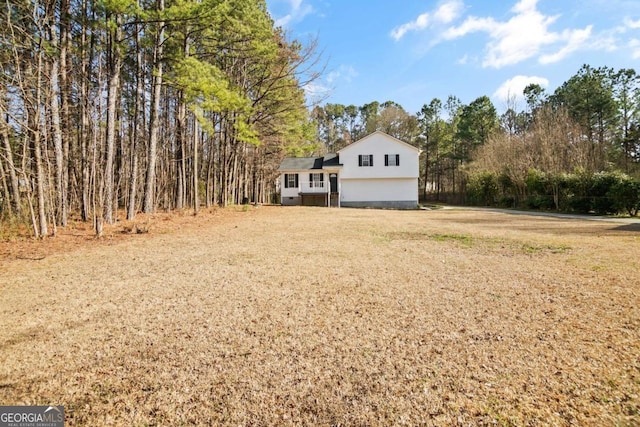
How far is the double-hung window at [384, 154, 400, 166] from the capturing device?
78.8 ft

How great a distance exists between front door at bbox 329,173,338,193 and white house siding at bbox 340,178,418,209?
59 centimetres

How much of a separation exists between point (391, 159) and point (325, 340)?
74.8ft

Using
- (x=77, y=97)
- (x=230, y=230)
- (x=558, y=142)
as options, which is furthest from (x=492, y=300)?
(x=558, y=142)

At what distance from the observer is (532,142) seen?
21938mm

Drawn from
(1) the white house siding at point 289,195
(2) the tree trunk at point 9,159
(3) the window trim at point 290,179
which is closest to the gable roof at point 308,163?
(3) the window trim at point 290,179

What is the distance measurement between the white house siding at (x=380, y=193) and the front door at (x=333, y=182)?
1.92ft

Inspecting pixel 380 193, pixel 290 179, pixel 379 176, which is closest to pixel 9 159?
pixel 290 179

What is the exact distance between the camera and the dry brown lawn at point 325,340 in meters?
1.90

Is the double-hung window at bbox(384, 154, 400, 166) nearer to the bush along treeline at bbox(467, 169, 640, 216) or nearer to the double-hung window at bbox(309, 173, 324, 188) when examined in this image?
the double-hung window at bbox(309, 173, 324, 188)

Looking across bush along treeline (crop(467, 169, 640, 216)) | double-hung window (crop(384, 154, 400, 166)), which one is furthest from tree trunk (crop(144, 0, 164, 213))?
bush along treeline (crop(467, 169, 640, 216))

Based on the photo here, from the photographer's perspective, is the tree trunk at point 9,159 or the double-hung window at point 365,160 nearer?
the tree trunk at point 9,159

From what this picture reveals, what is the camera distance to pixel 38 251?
6316 millimetres

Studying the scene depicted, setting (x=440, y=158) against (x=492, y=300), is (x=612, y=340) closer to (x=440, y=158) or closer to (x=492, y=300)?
(x=492, y=300)

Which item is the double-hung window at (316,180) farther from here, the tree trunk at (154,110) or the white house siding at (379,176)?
the tree trunk at (154,110)
